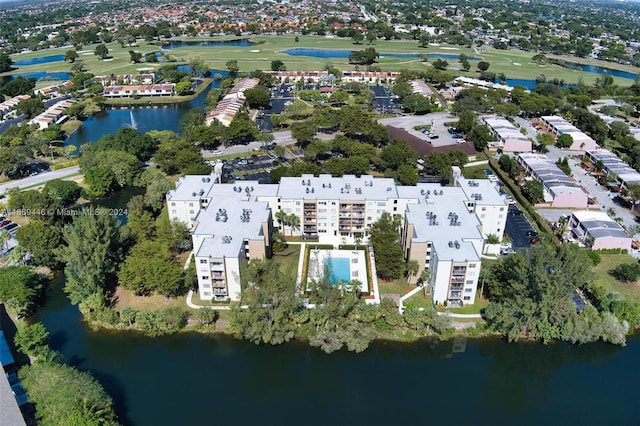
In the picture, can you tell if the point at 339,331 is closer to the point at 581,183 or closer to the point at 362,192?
the point at 362,192

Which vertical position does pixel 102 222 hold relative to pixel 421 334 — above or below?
above

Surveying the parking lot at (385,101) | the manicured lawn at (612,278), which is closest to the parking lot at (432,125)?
the parking lot at (385,101)

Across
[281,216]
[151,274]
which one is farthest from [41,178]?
[281,216]

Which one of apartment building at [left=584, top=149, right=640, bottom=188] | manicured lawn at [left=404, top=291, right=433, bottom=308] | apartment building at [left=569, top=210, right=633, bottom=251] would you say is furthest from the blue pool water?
apartment building at [left=584, top=149, right=640, bottom=188]

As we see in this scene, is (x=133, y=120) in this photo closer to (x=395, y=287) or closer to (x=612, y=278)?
(x=395, y=287)

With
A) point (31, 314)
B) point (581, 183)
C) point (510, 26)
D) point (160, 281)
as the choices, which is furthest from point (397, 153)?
point (510, 26)
